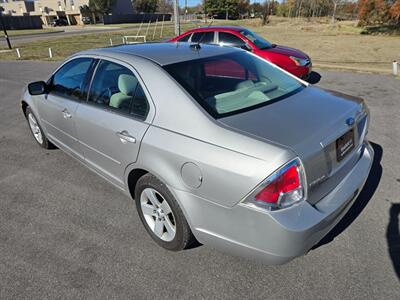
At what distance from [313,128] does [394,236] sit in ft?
4.60

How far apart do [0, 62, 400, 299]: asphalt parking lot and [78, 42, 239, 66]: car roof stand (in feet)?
5.17

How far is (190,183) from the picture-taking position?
80.7 inches

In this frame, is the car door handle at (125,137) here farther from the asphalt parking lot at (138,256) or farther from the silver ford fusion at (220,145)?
the asphalt parking lot at (138,256)

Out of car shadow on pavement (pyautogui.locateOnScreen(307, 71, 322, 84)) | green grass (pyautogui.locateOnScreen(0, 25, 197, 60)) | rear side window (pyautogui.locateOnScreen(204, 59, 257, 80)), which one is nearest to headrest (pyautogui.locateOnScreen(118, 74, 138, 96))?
rear side window (pyautogui.locateOnScreen(204, 59, 257, 80))

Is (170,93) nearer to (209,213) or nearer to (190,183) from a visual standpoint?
(190,183)

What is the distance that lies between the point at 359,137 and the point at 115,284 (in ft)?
7.47

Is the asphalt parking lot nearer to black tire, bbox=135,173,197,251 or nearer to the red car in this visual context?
black tire, bbox=135,173,197,251

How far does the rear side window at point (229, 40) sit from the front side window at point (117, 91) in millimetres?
5950

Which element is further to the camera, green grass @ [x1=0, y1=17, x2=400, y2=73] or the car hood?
green grass @ [x1=0, y1=17, x2=400, y2=73]

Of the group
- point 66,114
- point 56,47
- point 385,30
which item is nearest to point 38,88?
point 66,114

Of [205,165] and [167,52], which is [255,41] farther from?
[205,165]

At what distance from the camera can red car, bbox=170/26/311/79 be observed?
7551 millimetres

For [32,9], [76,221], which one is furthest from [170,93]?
[32,9]

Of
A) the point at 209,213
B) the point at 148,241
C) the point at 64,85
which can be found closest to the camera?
the point at 209,213
